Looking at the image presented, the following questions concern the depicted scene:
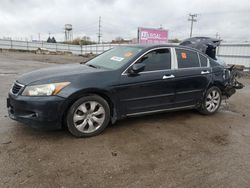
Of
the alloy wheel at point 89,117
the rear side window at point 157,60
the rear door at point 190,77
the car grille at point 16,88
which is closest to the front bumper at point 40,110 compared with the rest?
the car grille at point 16,88

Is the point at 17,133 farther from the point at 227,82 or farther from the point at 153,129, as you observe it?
the point at 227,82

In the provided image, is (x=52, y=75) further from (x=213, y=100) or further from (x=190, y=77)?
(x=213, y=100)

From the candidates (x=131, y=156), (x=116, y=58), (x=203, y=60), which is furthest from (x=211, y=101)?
(x=131, y=156)

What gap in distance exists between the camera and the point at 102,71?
382cm

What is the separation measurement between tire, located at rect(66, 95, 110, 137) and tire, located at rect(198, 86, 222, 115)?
243cm

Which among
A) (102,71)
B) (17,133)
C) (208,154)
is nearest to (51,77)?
(102,71)

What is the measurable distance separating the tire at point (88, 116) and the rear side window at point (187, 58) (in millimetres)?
1902

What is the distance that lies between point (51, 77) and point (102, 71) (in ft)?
2.73

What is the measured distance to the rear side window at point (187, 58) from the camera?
4.65m

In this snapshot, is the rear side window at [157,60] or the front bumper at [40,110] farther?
the rear side window at [157,60]

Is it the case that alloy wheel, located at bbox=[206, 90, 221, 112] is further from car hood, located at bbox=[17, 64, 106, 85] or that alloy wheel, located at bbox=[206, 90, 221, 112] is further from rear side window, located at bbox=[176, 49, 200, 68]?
car hood, located at bbox=[17, 64, 106, 85]

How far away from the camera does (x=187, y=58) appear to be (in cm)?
480

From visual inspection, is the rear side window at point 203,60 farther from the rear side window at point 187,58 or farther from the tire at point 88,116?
the tire at point 88,116

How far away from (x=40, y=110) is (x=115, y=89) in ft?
4.03
